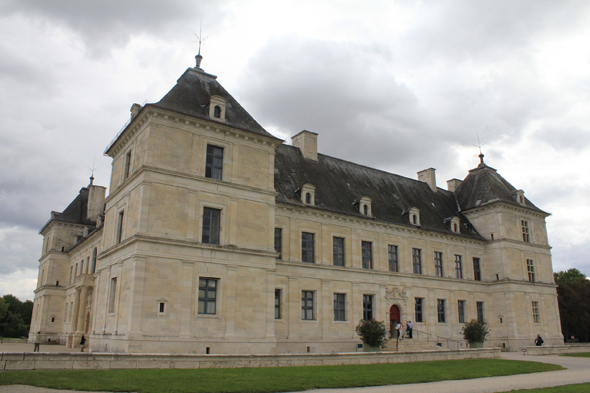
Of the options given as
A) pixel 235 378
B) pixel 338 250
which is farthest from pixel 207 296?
pixel 338 250

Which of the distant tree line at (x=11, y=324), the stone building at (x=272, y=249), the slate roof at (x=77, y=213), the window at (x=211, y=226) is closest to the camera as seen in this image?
the stone building at (x=272, y=249)

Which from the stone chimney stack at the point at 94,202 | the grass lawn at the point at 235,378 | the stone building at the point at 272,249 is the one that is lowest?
the grass lawn at the point at 235,378

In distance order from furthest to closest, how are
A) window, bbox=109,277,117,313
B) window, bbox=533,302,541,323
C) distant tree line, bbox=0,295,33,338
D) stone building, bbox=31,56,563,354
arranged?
1. distant tree line, bbox=0,295,33,338
2. window, bbox=533,302,541,323
3. window, bbox=109,277,117,313
4. stone building, bbox=31,56,563,354

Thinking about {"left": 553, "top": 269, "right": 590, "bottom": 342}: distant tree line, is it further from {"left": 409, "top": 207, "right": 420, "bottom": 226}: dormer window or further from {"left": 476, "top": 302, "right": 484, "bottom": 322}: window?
{"left": 409, "top": 207, "right": 420, "bottom": 226}: dormer window

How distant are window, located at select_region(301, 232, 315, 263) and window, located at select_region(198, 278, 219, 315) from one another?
8496 mm

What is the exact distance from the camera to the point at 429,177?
149ft

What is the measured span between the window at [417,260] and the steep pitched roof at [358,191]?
203cm

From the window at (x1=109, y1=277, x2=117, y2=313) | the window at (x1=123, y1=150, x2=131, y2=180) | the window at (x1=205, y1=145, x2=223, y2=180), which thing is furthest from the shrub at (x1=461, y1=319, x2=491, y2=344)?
the window at (x1=123, y1=150, x2=131, y2=180)

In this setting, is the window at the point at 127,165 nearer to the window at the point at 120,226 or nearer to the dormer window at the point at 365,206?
the window at the point at 120,226

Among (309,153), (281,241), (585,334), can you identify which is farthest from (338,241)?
(585,334)

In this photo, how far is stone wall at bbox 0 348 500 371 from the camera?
46.4 ft

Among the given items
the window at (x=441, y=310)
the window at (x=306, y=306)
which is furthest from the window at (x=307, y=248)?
the window at (x=441, y=310)

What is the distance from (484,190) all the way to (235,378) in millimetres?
34719

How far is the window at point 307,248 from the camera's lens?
3025 cm
